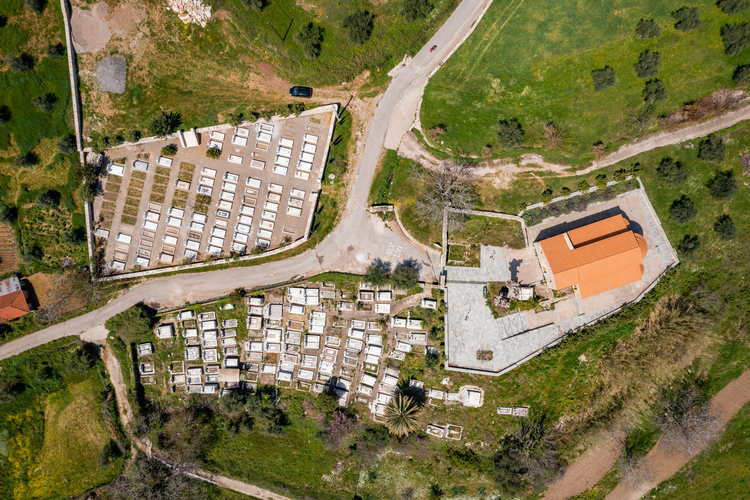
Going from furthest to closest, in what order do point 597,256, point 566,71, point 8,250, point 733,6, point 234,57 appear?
point 8,250 < point 234,57 < point 566,71 < point 733,6 < point 597,256

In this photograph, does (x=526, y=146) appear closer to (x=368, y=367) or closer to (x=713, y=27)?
(x=713, y=27)

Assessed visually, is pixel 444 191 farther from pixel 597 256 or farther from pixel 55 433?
pixel 55 433

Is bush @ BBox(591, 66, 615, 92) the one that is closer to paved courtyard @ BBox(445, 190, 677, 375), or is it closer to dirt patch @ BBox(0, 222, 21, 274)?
paved courtyard @ BBox(445, 190, 677, 375)

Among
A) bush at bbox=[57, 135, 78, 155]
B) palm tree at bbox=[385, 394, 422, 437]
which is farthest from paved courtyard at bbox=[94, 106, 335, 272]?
palm tree at bbox=[385, 394, 422, 437]

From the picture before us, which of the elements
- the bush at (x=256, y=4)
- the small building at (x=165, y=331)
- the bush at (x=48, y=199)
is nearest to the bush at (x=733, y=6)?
the bush at (x=256, y=4)

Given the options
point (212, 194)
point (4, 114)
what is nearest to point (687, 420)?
point (212, 194)

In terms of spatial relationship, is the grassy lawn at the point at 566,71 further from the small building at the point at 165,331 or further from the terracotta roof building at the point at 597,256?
the small building at the point at 165,331
